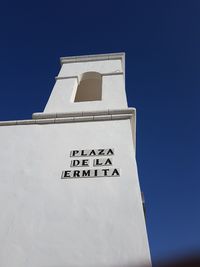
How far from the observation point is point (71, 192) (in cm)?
371

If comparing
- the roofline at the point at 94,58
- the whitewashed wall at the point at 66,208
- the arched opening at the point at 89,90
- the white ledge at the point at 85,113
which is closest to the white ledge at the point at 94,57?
the roofline at the point at 94,58

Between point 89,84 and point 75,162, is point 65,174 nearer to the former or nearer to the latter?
point 75,162

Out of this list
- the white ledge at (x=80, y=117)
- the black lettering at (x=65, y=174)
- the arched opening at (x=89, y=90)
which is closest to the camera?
the black lettering at (x=65, y=174)

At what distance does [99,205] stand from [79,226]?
0.41 m

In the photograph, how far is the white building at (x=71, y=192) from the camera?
300 centimetres

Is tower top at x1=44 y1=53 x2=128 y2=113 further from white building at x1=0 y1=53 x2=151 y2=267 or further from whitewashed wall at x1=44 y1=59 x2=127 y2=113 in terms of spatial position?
white building at x1=0 y1=53 x2=151 y2=267

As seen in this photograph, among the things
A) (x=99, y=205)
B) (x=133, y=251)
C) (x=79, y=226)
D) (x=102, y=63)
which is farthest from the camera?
(x=102, y=63)

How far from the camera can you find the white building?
9.86 feet

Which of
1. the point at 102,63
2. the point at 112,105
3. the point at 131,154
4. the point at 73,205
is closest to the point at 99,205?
the point at 73,205

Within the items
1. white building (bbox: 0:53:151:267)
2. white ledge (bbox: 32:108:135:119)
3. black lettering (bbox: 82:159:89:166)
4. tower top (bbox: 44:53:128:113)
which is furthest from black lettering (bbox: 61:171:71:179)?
tower top (bbox: 44:53:128:113)

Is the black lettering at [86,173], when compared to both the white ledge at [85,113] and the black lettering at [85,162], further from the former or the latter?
the white ledge at [85,113]

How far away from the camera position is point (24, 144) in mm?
4809

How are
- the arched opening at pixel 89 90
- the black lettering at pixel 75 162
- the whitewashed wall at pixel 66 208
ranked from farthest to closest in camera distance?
the arched opening at pixel 89 90 < the black lettering at pixel 75 162 < the whitewashed wall at pixel 66 208

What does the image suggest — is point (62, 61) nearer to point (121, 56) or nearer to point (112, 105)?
point (121, 56)
